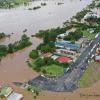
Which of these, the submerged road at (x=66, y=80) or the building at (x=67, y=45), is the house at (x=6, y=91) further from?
the building at (x=67, y=45)

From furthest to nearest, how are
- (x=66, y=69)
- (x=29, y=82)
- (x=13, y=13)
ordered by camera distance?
(x=13, y=13), (x=66, y=69), (x=29, y=82)

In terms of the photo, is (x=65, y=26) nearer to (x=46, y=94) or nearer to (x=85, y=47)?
(x=85, y=47)

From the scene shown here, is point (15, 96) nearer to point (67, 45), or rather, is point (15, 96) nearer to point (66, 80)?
point (66, 80)

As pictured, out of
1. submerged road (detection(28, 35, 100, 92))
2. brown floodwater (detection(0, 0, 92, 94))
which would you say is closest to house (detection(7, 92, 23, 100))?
submerged road (detection(28, 35, 100, 92))

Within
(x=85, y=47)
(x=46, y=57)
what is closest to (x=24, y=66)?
(x=46, y=57)

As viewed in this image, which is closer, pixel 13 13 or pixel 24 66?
pixel 24 66

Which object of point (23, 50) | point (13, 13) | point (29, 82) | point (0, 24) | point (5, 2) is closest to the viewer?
point (29, 82)

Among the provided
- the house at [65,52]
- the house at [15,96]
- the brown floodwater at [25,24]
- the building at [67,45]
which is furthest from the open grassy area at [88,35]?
the house at [15,96]
